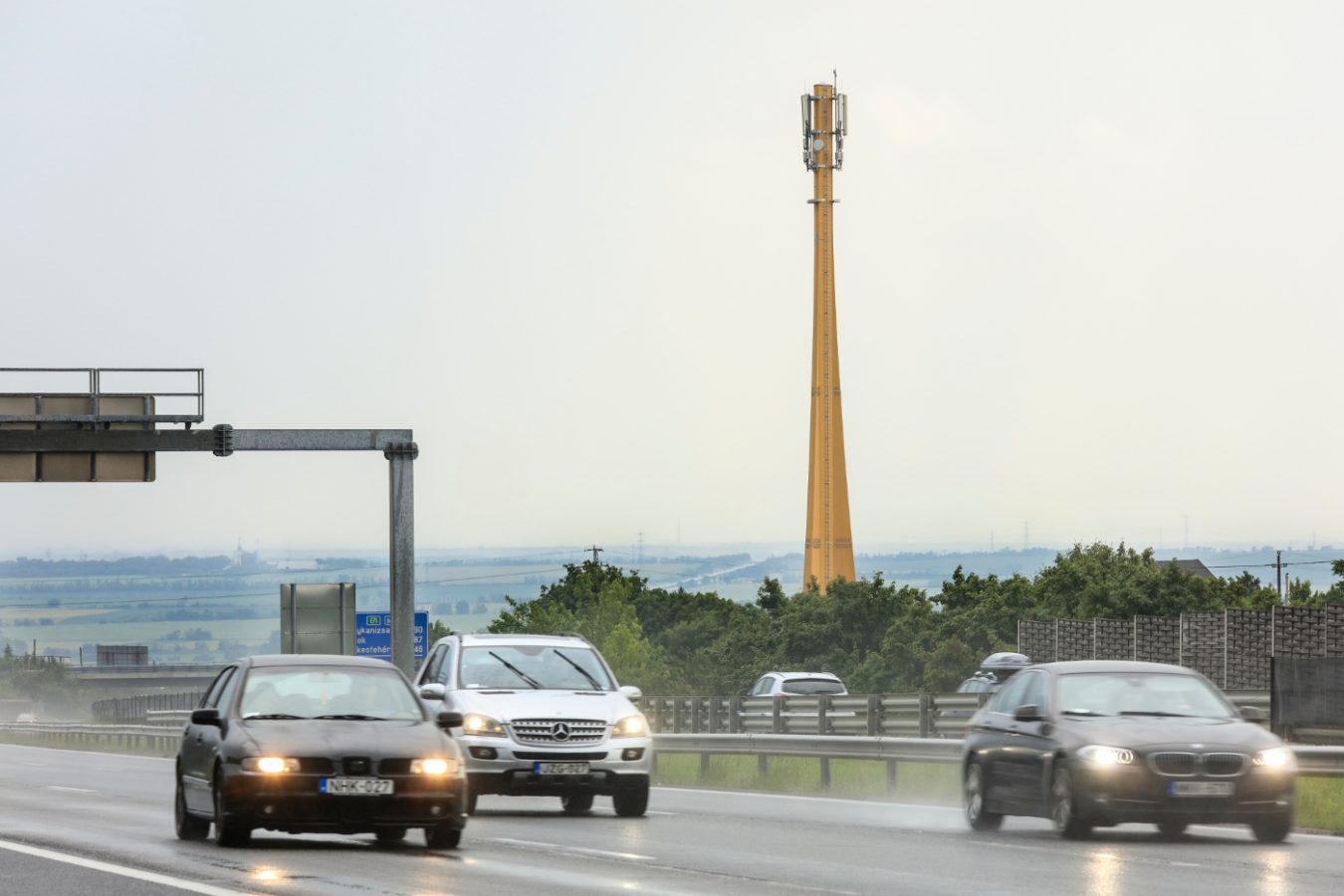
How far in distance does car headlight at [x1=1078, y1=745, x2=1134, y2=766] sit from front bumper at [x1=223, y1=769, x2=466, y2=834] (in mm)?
4923

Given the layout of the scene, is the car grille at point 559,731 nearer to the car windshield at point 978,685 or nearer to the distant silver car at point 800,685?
the car windshield at point 978,685

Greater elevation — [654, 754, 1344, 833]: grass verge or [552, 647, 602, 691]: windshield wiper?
[552, 647, 602, 691]: windshield wiper

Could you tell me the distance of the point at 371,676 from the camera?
61.4ft

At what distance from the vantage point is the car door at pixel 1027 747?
19844 mm

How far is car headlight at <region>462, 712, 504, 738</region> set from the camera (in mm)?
22594

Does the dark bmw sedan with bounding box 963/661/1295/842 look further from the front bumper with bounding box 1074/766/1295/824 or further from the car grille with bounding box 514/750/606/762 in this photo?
the car grille with bounding box 514/750/606/762

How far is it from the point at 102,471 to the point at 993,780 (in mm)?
22037

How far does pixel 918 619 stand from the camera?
106 meters

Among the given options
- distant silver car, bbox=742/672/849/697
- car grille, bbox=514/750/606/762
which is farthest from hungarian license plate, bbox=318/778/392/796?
distant silver car, bbox=742/672/849/697

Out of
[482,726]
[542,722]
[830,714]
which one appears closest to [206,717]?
[482,726]

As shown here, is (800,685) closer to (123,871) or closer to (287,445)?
(287,445)

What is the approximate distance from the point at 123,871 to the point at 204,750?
210 centimetres

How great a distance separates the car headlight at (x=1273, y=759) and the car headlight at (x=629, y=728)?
20.4 feet

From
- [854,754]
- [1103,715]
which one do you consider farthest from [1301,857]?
[854,754]
